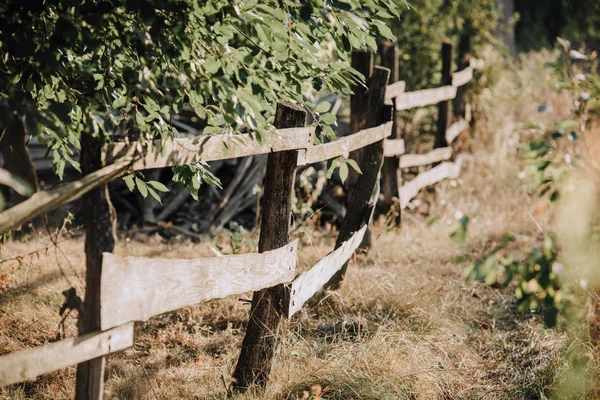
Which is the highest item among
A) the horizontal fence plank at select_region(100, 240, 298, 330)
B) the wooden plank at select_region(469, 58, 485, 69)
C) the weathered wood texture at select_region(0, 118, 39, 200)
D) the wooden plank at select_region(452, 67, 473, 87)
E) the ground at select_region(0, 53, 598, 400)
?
the wooden plank at select_region(469, 58, 485, 69)

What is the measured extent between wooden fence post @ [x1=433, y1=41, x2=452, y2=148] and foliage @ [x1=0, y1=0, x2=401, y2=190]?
214 inches

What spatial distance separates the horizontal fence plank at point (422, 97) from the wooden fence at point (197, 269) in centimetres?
171

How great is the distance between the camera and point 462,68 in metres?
9.51

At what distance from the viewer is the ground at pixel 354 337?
346 centimetres

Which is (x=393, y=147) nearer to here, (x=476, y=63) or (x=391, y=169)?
(x=391, y=169)

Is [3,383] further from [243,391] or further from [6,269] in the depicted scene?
[6,269]

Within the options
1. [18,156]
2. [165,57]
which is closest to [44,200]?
[165,57]

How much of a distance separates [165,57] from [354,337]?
2.22m

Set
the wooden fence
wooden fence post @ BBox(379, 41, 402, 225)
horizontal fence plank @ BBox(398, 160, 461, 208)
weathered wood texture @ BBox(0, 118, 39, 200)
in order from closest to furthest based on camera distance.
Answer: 1. the wooden fence
2. weathered wood texture @ BBox(0, 118, 39, 200)
3. wooden fence post @ BBox(379, 41, 402, 225)
4. horizontal fence plank @ BBox(398, 160, 461, 208)

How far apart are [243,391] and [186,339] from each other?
3.12 feet

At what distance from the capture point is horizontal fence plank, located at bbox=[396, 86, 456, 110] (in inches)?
259

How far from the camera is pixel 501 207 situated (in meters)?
7.59

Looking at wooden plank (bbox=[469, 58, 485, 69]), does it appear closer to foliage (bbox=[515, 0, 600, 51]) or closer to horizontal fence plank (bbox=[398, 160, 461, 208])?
horizontal fence plank (bbox=[398, 160, 461, 208])

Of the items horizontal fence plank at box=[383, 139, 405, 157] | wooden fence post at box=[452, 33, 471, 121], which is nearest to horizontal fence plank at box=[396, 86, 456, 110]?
horizontal fence plank at box=[383, 139, 405, 157]
